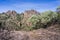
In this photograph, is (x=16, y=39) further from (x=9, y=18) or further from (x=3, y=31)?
(x=9, y=18)

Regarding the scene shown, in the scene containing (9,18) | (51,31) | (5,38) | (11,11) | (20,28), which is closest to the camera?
(5,38)

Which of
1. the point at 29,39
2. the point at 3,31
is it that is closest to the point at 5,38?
the point at 3,31

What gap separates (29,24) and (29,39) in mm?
2212

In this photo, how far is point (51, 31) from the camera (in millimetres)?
9492

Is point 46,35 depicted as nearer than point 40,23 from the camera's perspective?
Yes

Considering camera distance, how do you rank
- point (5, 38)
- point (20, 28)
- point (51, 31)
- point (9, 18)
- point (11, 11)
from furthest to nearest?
point (11, 11) → point (9, 18) → point (20, 28) → point (51, 31) → point (5, 38)

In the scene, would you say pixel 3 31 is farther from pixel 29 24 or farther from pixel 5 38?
pixel 29 24

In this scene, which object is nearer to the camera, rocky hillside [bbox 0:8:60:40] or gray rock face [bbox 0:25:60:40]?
gray rock face [bbox 0:25:60:40]

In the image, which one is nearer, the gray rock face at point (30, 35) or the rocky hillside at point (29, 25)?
the gray rock face at point (30, 35)

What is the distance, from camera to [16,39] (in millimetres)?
8664

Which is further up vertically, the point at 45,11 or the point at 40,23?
the point at 45,11

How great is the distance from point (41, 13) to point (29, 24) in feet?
3.73

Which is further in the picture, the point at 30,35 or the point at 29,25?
the point at 29,25

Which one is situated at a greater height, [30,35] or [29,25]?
[29,25]
